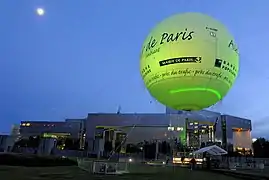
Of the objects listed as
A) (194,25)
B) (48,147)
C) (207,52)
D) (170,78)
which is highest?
(194,25)

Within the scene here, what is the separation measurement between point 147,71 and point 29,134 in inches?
4488

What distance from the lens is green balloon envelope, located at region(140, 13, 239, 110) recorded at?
7391 mm

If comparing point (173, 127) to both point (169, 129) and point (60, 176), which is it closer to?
point (169, 129)

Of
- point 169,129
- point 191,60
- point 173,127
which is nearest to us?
point 191,60

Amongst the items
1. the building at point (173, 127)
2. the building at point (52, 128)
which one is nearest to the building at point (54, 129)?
the building at point (52, 128)

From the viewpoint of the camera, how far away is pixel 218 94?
8.04 m

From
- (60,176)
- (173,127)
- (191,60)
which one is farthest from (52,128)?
(191,60)

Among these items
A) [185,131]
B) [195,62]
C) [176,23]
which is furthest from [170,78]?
[185,131]

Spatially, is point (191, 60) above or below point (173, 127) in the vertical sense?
below

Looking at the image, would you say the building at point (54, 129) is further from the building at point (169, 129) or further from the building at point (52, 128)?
the building at point (169, 129)

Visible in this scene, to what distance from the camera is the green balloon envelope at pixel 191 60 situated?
7.39 m

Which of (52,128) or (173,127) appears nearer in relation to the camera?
(173,127)

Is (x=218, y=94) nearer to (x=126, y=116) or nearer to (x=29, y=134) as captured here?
(x=126, y=116)

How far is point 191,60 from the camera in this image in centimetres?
735
